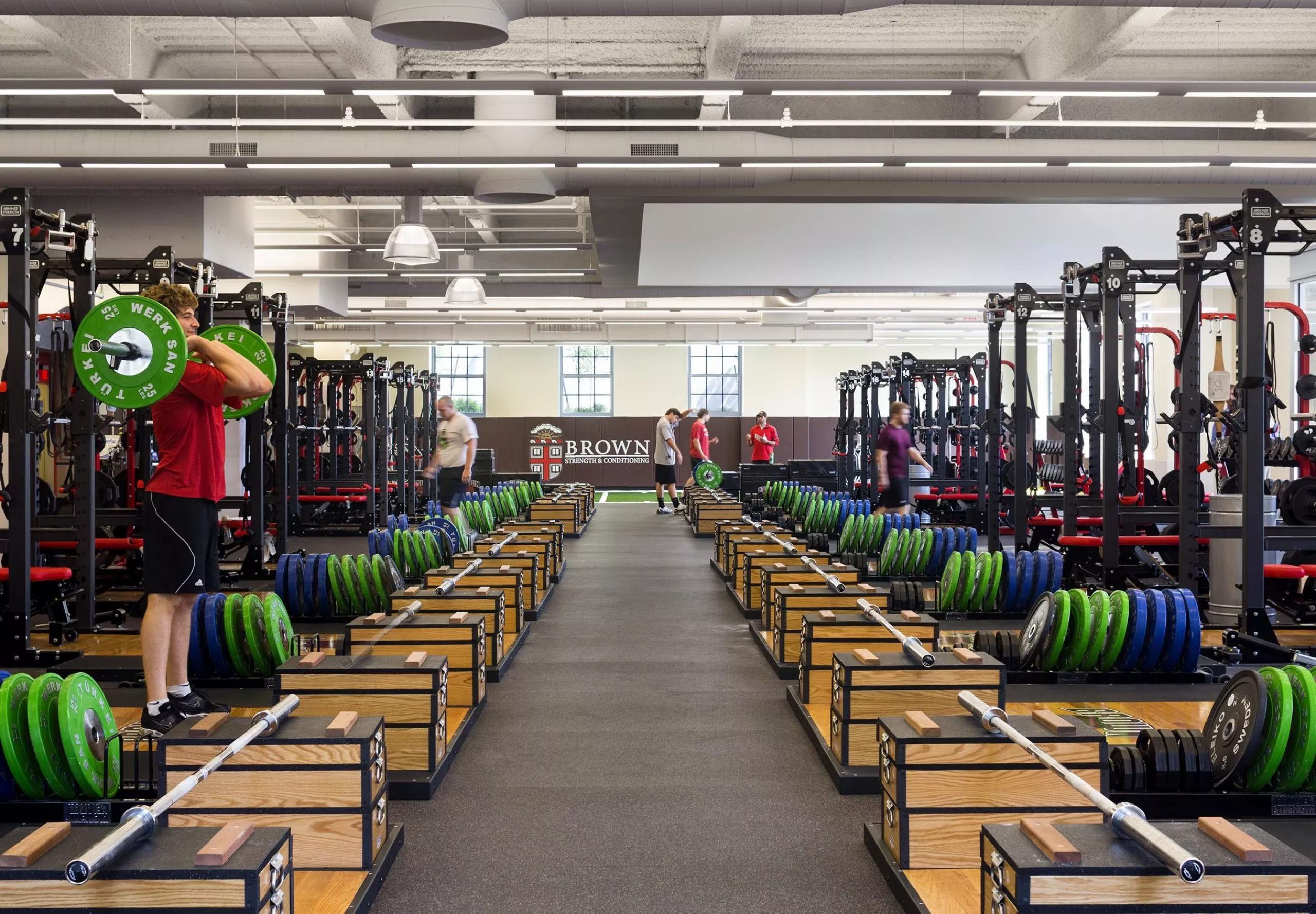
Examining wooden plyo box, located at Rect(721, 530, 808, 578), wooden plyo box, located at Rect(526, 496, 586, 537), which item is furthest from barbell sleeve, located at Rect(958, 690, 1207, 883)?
wooden plyo box, located at Rect(526, 496, 586, 537)

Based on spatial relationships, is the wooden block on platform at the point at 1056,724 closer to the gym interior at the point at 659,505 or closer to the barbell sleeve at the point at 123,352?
the gym interior at the point at 659,505

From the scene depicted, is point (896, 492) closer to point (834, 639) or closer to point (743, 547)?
point (743, 547)

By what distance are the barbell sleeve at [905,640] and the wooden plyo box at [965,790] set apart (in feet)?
2.45

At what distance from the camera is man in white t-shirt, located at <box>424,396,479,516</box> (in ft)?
31.8

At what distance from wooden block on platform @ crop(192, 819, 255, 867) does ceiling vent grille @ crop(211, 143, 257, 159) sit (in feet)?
23.4

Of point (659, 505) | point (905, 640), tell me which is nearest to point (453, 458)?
point (905, 640)

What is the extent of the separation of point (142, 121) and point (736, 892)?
647 centimetres

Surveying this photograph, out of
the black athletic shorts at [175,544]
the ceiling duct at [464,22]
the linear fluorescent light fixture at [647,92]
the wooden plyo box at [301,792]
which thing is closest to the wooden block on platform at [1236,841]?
the wooden plyo box at [301,792]

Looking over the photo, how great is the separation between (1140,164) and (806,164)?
2.56 meters

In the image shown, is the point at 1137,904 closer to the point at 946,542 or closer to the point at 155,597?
the point at 155,597

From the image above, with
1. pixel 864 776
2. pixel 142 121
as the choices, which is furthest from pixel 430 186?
pixel 864 776

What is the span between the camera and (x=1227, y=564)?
23.5 feet

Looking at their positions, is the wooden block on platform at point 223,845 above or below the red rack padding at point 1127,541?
below

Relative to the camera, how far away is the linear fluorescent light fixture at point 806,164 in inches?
334
